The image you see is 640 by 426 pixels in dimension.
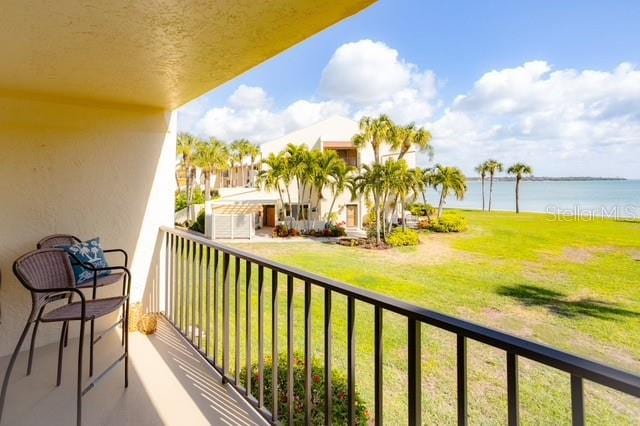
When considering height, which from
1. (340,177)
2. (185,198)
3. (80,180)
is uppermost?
(340,177)

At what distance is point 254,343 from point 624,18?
2052 centimetres

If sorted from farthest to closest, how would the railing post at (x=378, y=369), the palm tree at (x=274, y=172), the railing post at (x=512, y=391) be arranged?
the palm tree at (x=274, y=172) < the railing post at (x=378, y=369) < the railing post at (x=512, y=391)

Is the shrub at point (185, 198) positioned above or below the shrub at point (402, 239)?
above

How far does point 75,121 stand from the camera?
3.07m

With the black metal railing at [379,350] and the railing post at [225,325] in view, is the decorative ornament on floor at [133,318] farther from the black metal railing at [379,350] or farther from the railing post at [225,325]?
the railing post at [225,325]

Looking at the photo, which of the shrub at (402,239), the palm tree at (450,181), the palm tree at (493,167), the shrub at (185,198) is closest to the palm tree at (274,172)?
the shrub at (402,239)

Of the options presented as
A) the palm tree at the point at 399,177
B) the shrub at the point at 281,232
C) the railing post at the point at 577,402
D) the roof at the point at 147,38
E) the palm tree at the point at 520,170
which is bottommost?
the shrub at the point at 281,232

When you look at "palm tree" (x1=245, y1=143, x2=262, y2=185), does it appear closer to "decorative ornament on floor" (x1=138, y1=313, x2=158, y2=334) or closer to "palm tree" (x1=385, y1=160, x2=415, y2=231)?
"palm tree" (x1=385, y1=160, x2=415, y2=231)

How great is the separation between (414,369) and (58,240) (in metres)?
3.10

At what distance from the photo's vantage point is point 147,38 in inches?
71.5

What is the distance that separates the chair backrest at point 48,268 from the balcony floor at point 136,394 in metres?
0.66

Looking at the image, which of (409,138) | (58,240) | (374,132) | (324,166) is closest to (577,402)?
(58,240)

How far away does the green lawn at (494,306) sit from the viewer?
464 centimetres

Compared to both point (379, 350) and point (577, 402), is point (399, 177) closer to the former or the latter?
point (379, 350)
